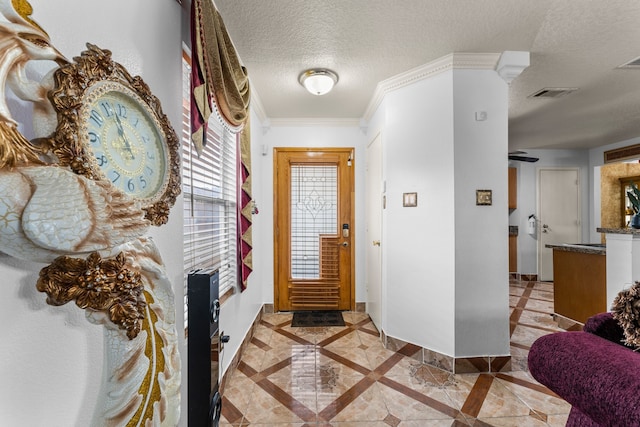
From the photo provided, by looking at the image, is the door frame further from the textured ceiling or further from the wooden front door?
the textured ceiling

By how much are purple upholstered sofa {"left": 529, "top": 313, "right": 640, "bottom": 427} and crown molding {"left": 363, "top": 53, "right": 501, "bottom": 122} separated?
1872mm

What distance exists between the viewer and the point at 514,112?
3334 mm

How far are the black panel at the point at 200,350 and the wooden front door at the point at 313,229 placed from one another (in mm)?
2380

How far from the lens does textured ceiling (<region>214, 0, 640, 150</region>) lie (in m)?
1.62

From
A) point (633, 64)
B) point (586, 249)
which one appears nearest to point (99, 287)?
point (633, 64)

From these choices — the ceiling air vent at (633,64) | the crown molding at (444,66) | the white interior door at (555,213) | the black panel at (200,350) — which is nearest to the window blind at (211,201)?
the black panel at (200,350)

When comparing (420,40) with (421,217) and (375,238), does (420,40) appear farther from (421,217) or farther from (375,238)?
(375,238)

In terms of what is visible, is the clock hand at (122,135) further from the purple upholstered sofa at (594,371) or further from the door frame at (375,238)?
the door frame at (375,238)

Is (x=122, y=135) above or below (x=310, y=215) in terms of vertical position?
above

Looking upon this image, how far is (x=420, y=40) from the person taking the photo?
1.91m

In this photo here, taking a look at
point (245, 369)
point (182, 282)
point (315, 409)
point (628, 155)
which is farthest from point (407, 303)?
point (628, 155)

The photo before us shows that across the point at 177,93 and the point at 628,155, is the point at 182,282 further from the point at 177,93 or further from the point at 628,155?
the point at 628,155

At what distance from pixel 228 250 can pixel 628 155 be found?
20.8ft

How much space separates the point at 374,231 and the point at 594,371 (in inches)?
86.7
